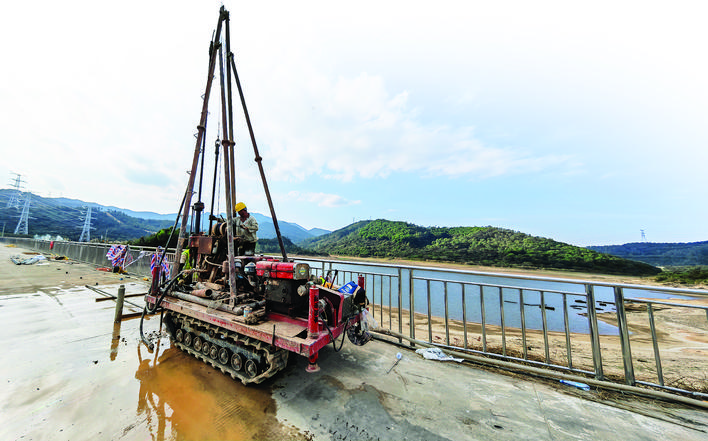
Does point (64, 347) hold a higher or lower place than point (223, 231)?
lower

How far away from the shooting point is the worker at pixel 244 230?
166 inches

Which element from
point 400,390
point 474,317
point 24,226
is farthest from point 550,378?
point 24,226

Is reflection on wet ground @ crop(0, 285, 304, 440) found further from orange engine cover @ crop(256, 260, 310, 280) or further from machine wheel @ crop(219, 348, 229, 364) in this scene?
orange engine cover @ crop(256, 260, 310, 280)

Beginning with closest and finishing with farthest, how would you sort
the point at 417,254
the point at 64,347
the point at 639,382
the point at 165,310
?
the point at 639,382
the point at 64,347
the point at 165,310
the point at 417,254

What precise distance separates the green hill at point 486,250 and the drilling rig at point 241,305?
47.5 meters

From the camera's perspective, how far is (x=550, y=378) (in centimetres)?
304

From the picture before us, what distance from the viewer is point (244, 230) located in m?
4.24

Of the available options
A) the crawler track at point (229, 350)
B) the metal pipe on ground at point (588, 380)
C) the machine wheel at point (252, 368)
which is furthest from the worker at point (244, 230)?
the metal pipe on ground at point (588, 380)

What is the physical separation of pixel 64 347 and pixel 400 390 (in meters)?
5.17

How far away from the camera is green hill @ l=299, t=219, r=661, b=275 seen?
4350 centimetres

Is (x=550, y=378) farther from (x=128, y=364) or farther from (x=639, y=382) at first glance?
(x=128, y=364)

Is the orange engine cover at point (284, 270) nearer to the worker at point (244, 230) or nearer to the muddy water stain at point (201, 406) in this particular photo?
the worker at point (244, 230)

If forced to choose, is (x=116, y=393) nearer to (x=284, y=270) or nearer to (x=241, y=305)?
(x=241, y=305)

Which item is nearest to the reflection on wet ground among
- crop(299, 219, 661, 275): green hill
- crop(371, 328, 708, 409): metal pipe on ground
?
crop(371, 328, 708, 409): metal pipe on ground
